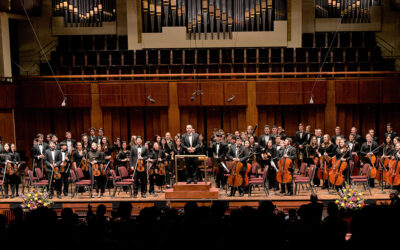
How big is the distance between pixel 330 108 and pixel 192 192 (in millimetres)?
6832

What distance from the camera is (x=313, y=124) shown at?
1431cm

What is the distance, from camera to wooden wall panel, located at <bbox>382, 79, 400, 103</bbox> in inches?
539

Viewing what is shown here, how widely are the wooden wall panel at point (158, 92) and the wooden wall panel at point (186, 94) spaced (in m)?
0.47

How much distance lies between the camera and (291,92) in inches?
549

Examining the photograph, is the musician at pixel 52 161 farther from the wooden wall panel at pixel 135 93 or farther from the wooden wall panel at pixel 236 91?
the wooden wall panel at pixel 236 91

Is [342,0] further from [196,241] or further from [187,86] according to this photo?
[196,241]

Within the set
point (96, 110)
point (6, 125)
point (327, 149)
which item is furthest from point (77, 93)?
point (327, 149)

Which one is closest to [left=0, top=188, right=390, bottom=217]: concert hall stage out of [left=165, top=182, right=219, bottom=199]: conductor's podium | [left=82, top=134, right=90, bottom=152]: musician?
[left=165, top=182, right=219, bottom=199]: conductor's podium

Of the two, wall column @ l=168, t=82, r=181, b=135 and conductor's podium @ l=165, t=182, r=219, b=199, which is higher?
wall column @ l=168, t=82, r=181, b=135

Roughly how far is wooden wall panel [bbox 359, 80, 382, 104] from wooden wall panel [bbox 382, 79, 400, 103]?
0.54 feet

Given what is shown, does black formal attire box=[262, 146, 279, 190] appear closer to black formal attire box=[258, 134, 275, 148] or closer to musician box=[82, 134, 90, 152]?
black formal attire box=[258, 134, 275, 148]

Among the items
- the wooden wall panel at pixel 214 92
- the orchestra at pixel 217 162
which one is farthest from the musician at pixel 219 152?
the wooden wall panel at pixel 214 92

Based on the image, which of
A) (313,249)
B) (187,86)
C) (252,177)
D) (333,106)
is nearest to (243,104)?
(187,86)

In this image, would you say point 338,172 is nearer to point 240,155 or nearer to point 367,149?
point 367,149
